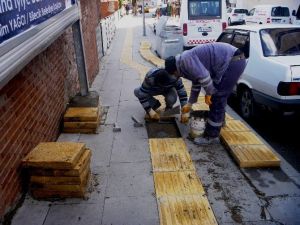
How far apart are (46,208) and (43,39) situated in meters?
1.93

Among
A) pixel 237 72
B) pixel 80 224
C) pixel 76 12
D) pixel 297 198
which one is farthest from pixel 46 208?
pixel 76 12

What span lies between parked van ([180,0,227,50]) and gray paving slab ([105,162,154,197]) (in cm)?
994

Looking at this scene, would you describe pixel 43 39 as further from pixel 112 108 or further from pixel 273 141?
pixel 273 141

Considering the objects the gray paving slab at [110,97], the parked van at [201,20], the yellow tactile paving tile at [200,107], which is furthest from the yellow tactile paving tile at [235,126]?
the parked van at [201,20]

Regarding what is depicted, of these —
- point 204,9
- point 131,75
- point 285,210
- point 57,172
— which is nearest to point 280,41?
point 285,210

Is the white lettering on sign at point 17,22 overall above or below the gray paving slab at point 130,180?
above

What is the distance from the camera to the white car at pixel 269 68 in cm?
555

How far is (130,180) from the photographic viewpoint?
4.50 metres

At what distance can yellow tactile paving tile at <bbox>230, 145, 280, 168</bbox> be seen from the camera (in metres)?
4.77

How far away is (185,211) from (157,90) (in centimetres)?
300

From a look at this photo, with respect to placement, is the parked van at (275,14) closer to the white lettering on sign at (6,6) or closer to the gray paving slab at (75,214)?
the gray paving slab at (75,214)

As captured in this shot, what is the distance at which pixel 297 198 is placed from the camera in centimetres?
410

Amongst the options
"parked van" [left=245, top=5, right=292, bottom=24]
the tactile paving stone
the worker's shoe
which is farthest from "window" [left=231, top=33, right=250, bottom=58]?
"parked van" [left=245, top=5, right=292, bottom=24]

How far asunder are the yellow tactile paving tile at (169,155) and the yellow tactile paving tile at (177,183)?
14 centimetres
